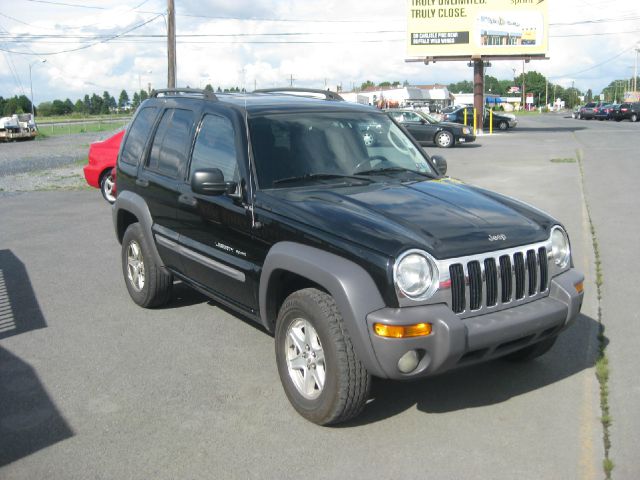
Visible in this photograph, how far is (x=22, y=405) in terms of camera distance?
179 inches

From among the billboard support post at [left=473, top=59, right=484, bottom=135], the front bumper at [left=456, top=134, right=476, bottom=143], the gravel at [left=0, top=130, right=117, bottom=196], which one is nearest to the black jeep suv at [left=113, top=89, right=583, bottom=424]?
the gravel at [left=0, top=130, right=117, bottom=196]

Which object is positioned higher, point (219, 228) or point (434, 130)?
point (434, 130)

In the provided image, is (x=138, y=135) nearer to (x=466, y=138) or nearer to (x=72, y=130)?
(x=466, y=138)

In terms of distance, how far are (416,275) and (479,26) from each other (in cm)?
3991

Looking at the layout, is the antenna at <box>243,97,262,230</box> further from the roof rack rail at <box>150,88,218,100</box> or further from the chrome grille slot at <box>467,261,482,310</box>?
the chrome grille slot at <box>467,261,482,310</box>

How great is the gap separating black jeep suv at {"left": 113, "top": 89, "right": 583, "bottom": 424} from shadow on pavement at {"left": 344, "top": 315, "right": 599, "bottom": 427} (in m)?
0.21

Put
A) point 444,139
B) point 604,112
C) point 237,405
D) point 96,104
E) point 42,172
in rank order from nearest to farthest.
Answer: point 237,405
point 42,172
point 444,139
point 604,112
point 96,104

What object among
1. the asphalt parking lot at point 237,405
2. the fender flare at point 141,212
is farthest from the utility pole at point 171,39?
the fender flare at point 141,212

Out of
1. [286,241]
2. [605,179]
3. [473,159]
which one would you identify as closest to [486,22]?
[473,159]

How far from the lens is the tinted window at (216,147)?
5062mm

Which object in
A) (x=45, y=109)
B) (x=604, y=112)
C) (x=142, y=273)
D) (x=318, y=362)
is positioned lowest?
(x=318, y=362)

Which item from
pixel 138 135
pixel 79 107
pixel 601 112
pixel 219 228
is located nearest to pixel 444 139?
pixel 138 135

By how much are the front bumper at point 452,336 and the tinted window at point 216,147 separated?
1818 mm

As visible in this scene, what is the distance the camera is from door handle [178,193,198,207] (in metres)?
5.44
